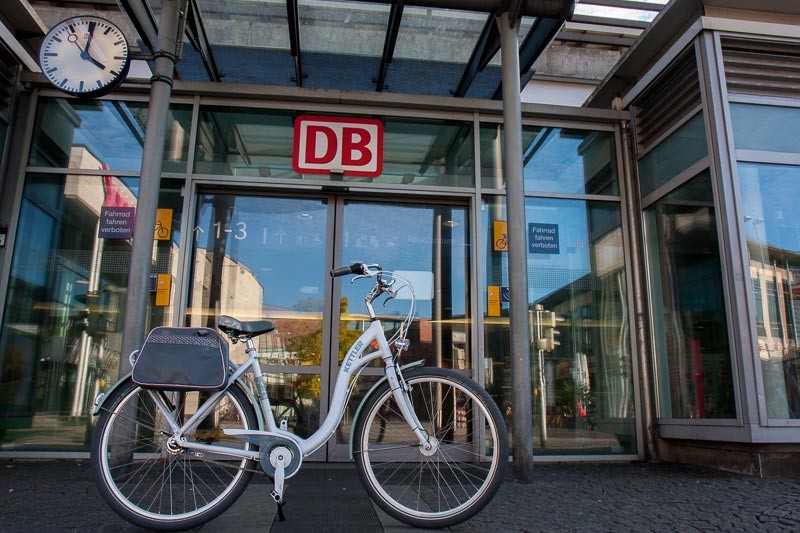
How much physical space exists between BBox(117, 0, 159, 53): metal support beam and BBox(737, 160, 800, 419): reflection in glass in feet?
15.0

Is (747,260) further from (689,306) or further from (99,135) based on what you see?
(99,135)

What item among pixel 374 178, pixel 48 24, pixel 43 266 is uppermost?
pixel 48 24

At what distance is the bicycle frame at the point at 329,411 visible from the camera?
2.60 meters

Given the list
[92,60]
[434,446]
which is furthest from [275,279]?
[434,446]

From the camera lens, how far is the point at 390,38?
468cm

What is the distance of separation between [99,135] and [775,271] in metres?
5.79

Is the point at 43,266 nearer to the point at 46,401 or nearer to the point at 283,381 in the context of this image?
the point at 46,401

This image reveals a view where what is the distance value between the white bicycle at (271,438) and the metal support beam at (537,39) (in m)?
2.69

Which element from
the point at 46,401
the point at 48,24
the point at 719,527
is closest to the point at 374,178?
the point at 46,401

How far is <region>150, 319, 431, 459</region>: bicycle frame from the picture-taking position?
2598mm

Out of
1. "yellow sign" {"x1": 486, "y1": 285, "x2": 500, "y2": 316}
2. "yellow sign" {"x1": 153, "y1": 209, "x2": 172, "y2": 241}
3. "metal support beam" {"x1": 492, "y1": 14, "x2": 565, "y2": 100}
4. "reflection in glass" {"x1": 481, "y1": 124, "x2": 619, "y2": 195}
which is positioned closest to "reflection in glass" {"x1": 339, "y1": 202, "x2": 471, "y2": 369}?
"yellow sign" {"x1": 486, "y1": 285, "x2": 500, "y2": 316}

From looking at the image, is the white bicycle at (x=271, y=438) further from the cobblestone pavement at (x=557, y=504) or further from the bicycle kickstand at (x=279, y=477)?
the cobblestone pavement at (x=557, y=504)

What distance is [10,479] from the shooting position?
12.3ft

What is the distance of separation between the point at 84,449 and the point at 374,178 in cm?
338
